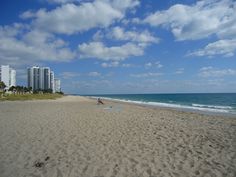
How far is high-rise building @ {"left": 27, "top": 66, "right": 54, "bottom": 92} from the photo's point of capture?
152m

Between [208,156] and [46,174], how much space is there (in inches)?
166

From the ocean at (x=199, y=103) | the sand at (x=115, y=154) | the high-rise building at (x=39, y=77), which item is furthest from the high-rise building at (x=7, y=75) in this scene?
the sand at (x=115, y=154)

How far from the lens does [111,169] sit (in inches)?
200

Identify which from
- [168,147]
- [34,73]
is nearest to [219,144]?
[168,147]

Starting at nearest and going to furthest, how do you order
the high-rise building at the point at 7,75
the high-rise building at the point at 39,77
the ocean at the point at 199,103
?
the ocean at the point at 199,103, the high-rise building at the point at 7,75, the high-rise building at the point at 39,77

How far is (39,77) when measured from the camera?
155625 millimetres

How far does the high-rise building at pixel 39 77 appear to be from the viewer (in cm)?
15200

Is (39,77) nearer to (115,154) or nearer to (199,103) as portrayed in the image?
(199,103)

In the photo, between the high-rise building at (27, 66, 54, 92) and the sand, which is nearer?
the sand

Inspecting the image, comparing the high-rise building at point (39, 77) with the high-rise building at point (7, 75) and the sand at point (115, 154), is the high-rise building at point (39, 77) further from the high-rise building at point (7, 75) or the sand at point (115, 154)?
the sand at point (115, 154)

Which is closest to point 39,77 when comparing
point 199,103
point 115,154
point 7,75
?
point 7,75

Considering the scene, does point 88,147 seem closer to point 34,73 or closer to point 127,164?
point 127,164

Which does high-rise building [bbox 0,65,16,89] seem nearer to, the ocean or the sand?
the ocean

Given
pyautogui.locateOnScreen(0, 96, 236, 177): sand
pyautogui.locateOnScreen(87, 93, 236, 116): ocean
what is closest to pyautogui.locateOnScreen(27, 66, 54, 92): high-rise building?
pyautogui.locateOnScreen(87, 93, 236, 116): ocean
